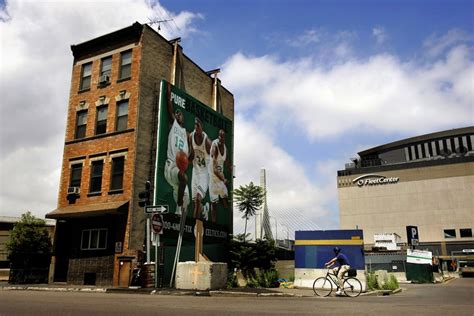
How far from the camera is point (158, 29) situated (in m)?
30.3

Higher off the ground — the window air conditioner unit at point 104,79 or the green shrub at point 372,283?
the window air conditioner unit at point 104,79

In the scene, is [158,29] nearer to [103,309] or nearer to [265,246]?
[265,246]

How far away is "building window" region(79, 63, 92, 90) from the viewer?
29234 millimetres

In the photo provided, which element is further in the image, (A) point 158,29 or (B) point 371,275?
(A) point 158,29

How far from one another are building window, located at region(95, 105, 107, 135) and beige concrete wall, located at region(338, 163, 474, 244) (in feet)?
270

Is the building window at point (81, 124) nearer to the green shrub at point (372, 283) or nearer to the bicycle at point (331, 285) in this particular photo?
the bicycle at point (331, 285)

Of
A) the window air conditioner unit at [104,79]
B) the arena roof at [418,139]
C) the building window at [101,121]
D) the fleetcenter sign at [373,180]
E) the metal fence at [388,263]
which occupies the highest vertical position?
the arena roof at [418,139]

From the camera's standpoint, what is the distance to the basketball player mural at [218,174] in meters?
31.8

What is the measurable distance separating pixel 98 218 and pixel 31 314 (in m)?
16.8

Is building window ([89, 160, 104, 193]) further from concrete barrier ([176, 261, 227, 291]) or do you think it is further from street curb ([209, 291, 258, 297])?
street curb ([209, 291, 258, 297])

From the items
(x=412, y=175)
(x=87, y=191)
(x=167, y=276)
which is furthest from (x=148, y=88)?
(x=412, y=175)

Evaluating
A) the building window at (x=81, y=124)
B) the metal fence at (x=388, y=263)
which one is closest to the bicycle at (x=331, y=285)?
the building window at (x=81, y=124)

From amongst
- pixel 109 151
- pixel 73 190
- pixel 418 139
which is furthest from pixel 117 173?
pixel 418 139

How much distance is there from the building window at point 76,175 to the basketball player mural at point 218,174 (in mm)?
9002
